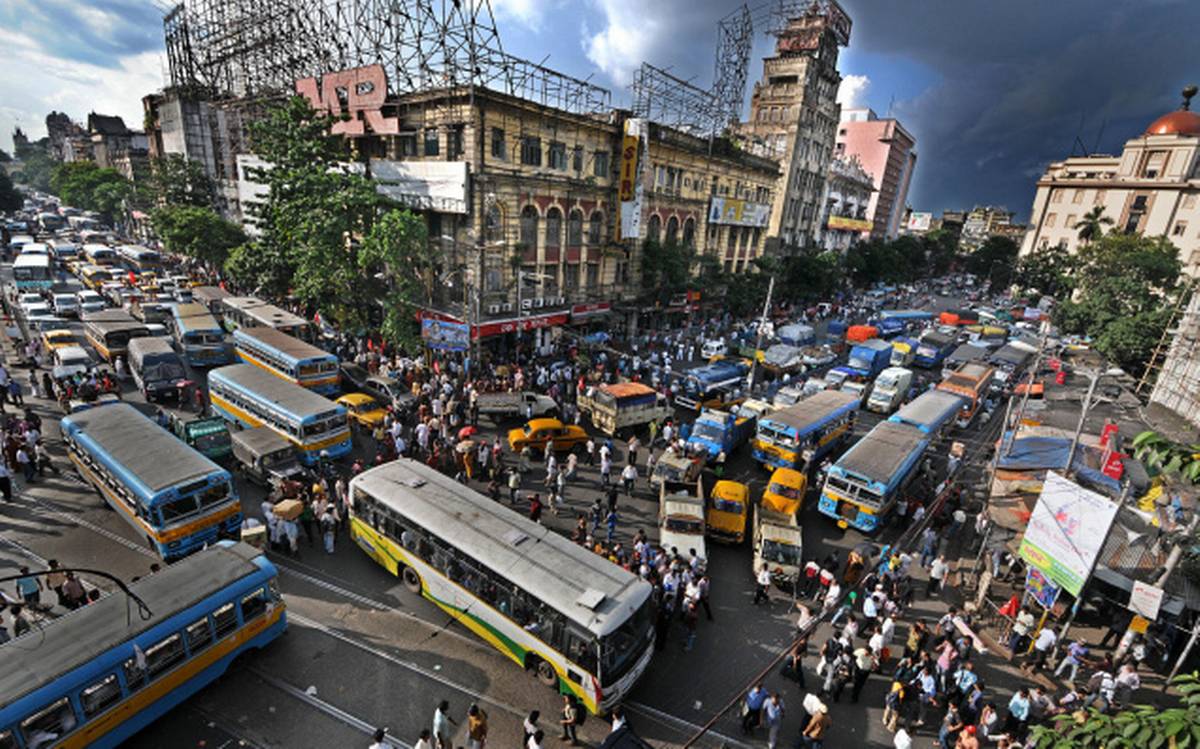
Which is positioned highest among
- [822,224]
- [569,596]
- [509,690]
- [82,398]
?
[822,224]

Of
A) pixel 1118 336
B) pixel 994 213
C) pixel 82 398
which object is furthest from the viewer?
pixel 994 213

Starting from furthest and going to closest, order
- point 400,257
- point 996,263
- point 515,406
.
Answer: point 996,263, point 400,257, point 515,406

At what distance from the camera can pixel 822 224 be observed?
75.6 metres

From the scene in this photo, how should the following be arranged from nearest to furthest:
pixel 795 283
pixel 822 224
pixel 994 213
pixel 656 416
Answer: pixel 656 416 → pixel 795 283 → pixel 822 224 → pixel 994 213

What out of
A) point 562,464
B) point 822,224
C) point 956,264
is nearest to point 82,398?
point 562,464

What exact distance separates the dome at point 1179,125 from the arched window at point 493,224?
313 ft

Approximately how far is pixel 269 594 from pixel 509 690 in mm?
5977

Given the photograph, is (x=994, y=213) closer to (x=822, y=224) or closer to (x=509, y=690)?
(x=822, y=224)

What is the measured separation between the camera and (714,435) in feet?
76.1

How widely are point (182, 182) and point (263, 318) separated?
144 ft

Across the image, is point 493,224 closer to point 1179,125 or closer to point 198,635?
point 198,635

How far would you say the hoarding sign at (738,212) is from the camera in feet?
158

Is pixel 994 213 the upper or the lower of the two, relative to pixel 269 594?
Answer: upper

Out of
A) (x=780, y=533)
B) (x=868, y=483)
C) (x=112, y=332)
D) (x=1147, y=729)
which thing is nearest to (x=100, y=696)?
(x=1147, y=729)
